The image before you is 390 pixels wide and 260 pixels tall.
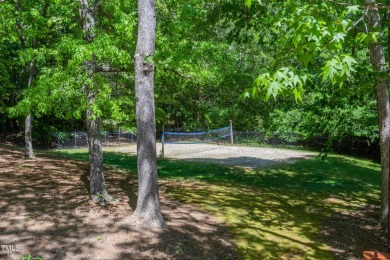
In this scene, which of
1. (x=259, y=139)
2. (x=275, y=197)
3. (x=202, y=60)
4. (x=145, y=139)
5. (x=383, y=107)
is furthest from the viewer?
(x=259, y=139)

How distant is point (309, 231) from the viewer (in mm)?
8195

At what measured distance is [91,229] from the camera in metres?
6.54

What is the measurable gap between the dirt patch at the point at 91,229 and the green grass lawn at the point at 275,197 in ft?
2.23

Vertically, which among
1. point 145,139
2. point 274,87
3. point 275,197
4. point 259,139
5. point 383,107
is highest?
point 383,107

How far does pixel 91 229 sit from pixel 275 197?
22.7 ft

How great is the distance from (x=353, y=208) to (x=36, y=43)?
47.1ft

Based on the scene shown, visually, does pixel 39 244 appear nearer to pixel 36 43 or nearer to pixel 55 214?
pixel 55 214

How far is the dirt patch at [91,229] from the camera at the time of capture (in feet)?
18.6

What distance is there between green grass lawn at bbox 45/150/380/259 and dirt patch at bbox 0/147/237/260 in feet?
2.23

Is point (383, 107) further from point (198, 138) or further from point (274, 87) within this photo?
point (198, 138)

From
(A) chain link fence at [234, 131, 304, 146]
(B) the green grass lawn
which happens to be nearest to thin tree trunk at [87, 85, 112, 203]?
(B) the green grass lawn

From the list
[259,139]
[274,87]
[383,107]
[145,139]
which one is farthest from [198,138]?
[274,87]

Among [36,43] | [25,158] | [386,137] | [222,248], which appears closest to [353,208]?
[386,137]

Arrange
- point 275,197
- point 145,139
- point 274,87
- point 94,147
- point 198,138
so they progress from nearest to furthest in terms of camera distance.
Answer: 1. point 274,87
2. point 145,139
3. point 94,147
4. point 275,197
5. point 198,138
